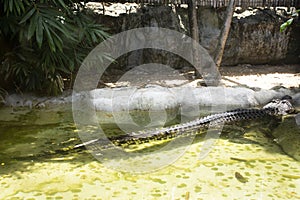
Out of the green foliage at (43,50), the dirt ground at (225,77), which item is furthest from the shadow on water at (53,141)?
the dirt ground at (225,77)

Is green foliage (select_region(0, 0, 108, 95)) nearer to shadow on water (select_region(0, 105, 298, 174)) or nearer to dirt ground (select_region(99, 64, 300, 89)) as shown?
shadow on water (select_region(0, 105, 298, 174))

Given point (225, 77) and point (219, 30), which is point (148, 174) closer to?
point (225, 77)

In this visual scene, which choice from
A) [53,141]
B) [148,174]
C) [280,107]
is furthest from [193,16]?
[148,174]

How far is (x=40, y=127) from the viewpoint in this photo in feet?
12.8

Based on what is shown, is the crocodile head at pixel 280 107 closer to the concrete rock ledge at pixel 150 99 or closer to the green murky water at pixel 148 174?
the concrete rock ledge at pixel 150 99

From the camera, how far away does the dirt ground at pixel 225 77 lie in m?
5.74

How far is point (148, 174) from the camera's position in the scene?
112 inches

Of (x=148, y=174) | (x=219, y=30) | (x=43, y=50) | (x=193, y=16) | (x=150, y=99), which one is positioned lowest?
(x=148, y=174)

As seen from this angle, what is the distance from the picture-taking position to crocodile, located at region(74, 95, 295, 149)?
3.44 meters

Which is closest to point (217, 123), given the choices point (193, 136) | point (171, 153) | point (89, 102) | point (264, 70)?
point (193, 136)

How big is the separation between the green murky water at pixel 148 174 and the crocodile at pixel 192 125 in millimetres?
222

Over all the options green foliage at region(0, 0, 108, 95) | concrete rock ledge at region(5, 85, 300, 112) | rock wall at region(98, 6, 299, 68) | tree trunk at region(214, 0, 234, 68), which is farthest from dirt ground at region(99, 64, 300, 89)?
green foliage at region(0, 0, 108, 95)

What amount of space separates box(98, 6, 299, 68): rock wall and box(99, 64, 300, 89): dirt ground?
0.33 m

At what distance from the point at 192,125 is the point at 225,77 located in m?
2.78
